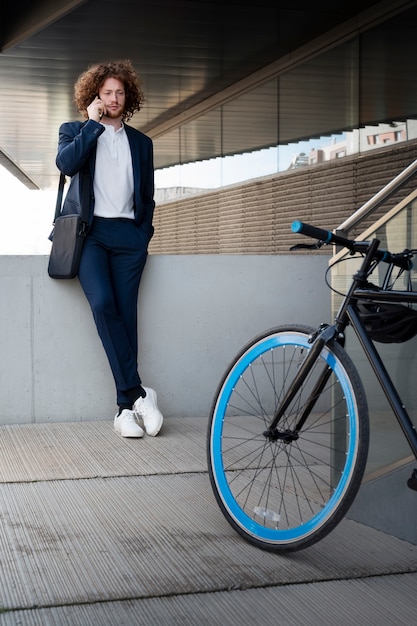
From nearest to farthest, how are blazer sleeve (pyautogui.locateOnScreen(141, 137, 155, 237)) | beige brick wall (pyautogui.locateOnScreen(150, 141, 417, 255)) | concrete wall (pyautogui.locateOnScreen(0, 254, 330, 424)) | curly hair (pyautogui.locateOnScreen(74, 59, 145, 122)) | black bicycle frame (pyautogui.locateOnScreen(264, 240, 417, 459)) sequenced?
black bicycle frame (pyautogui.locateOnScreen(264, 240, 417, 459))
curly hair (pyautogui.locateOnScreen(74, 59, 145, 122))
blazer sleeve (pyautogui.locateOnScreen(141, 137, 155, 237))
concrete wall (pyautogui.locateOnScreen(0, 254, 330, 424))
beige brick wall (pyautogui.locateOnScreen(150, 141, 417, 255))

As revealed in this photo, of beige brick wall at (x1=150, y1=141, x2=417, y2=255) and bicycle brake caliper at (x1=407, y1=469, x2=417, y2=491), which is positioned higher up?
beige brick wall at (x1=150, y1=141, x2=417, y2=255)

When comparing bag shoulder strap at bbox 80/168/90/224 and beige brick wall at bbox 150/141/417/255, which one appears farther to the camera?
beige brick wall at bbox 150/141/417/255

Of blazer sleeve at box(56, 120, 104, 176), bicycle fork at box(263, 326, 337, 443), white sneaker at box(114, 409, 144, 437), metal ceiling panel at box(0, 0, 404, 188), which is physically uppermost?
metal ceiling panel at box(0, 0, 404, 188)

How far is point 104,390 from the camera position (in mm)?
4879

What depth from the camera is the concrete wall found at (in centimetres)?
478

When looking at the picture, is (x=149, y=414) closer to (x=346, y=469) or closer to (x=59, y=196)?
(x=59, y=196)

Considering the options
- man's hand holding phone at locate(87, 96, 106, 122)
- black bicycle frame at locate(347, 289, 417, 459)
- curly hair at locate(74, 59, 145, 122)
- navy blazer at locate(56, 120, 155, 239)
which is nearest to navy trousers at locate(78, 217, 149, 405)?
navy blazer at locate(56, 120, 155, 239)

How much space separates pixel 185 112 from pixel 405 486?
9430 mm

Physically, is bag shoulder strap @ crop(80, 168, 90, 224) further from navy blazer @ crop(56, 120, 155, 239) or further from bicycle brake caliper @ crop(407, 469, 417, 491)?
bicycle brake caliper @ crop(407, 469, 417, 491)

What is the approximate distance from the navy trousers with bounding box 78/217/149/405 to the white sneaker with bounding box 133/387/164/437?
0.24 ft

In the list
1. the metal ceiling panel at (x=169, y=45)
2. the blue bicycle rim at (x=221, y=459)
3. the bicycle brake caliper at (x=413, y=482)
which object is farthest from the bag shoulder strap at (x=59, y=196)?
the metal ceiling panel at (x=169, y=45)

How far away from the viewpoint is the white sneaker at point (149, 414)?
4.43 metres

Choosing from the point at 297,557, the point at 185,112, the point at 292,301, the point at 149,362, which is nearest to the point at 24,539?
the point at 297,557

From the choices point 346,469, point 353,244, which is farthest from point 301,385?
point 353,244
